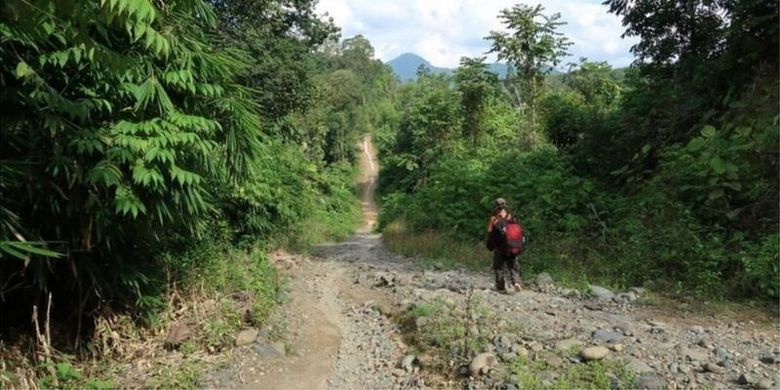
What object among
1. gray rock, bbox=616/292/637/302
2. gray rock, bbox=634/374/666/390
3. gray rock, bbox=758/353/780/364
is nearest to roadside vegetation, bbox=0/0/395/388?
gray rock, bbox=634/374/666/390

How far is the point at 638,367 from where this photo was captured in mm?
5062

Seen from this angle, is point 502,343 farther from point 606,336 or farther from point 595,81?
point 595,81

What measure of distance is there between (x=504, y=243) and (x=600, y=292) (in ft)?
5.14

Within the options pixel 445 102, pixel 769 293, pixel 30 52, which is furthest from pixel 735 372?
pixel 445 102

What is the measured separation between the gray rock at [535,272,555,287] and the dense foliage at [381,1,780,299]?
45cm

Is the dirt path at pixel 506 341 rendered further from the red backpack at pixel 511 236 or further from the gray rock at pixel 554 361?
the red backpack at pixel 511 236

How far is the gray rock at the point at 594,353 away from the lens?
5246mm

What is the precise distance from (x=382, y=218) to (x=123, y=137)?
2211 cm

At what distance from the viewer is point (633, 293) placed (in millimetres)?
7836

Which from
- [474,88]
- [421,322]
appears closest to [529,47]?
[474,88]

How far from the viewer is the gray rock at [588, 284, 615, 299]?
782cm

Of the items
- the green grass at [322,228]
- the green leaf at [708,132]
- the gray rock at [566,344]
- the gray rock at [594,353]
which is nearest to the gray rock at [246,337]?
the gray rock at [566,344]

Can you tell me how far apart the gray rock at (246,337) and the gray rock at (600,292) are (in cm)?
489

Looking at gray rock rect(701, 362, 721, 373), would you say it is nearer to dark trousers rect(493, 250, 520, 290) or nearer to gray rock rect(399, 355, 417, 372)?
gray rock rect(399, 355, 417, 372)
